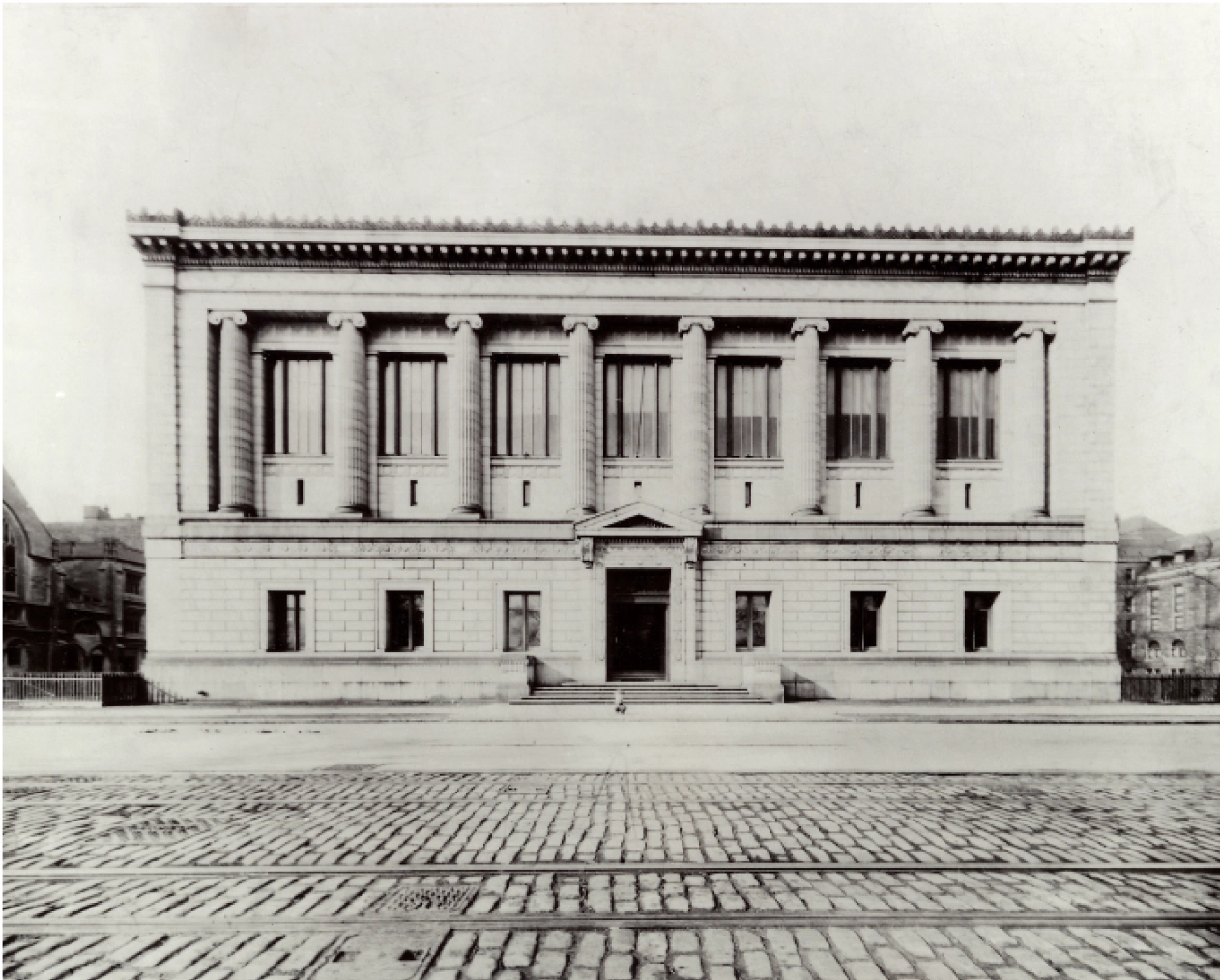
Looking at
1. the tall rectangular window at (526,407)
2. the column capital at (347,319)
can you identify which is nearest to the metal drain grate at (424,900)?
the tall rectangular window at (526,407)

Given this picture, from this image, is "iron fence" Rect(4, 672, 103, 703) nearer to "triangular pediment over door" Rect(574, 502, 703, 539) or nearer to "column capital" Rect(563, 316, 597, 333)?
"triangular pediment over door" Rect(574, 502, 703, 539)

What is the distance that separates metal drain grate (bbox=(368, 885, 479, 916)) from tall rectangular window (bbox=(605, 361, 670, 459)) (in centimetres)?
1932

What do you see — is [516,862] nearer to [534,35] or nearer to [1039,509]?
[534,35]

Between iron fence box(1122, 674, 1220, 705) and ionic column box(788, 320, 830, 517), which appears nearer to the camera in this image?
iron fence box(1122, 674, 1220, 705)

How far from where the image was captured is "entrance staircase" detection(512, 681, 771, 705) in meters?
21.2

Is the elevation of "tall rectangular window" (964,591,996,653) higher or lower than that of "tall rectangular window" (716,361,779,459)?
lower

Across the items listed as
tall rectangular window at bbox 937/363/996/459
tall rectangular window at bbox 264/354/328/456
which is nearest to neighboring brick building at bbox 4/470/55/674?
tall rectangular window at bbox 264/354/328/456

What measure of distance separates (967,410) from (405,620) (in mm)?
20417

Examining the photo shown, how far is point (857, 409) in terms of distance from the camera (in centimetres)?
2542

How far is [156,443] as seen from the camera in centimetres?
2338

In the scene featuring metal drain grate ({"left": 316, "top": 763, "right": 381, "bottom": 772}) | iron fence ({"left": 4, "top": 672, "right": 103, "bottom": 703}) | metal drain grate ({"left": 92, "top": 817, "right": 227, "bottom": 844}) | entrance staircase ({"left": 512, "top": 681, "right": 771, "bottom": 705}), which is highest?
metal drain grate ({"left": 92, "top": 817, "right": 227, "bottom": 844})

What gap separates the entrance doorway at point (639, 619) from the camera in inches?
949

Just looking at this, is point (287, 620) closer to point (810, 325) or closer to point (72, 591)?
point (72, 591)

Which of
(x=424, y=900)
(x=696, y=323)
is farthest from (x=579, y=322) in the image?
(x=424, y=900)
